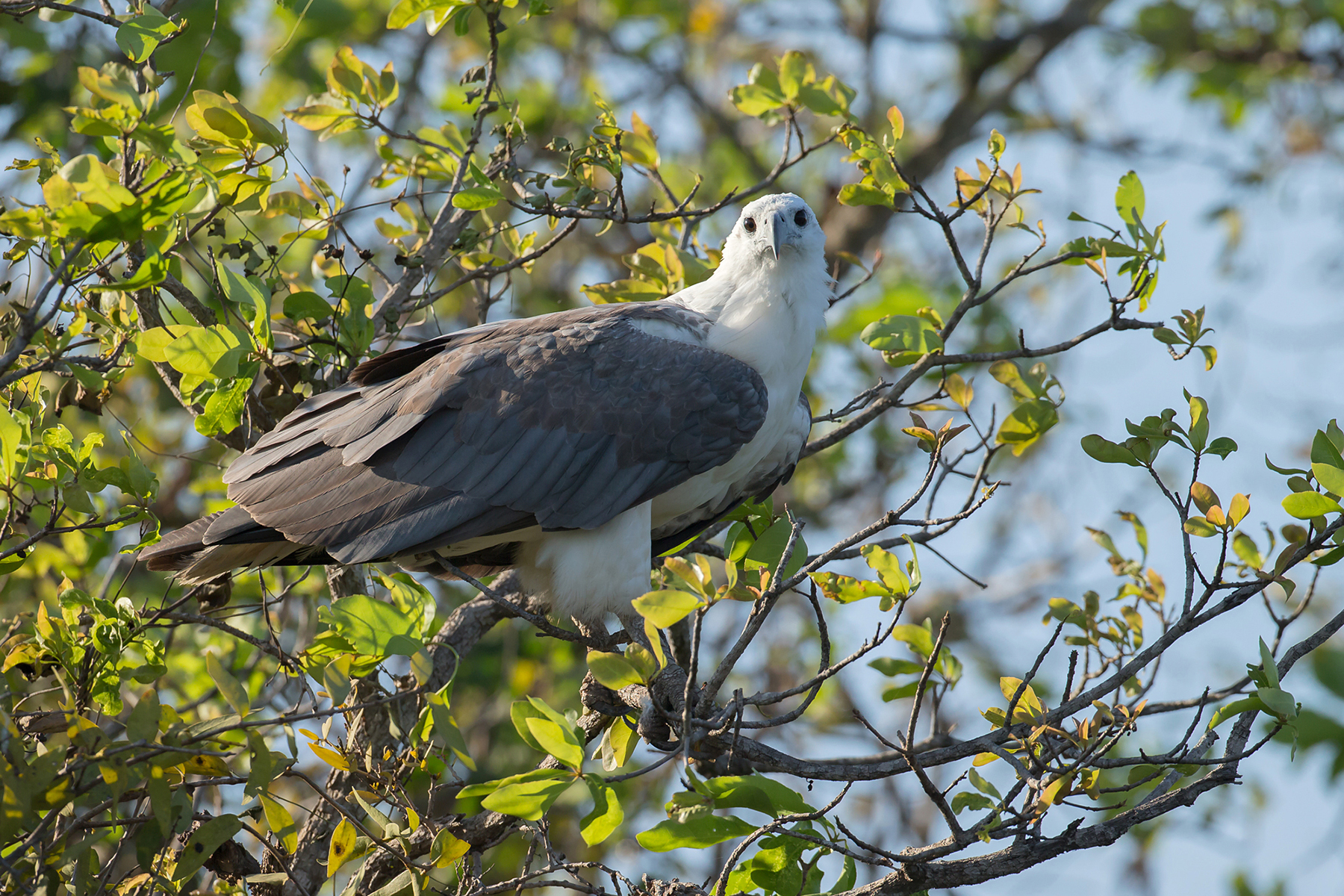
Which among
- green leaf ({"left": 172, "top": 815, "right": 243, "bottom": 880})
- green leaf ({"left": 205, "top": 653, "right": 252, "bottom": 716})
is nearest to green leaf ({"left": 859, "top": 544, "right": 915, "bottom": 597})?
green leaf ({"left": 205, "top": 653, "right": 252, "bottom": 716})

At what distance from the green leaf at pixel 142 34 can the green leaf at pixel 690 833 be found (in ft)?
7.12

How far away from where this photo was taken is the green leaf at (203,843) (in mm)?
2555

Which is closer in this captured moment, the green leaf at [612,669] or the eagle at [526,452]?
the green leaf at [612,669]

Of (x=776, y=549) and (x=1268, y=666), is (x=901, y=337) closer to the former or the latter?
(x=776, y=549)

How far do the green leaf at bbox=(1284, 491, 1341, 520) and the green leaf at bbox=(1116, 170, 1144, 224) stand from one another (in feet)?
3.31

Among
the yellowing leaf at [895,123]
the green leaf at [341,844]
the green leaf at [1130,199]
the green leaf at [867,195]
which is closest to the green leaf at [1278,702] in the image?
the green leaf at [1130,199]

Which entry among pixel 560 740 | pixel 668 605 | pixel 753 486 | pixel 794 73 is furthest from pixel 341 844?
pixel 794 73

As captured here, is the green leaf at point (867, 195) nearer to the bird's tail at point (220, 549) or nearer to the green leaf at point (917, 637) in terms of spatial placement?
the green leaf at point (917, 637)

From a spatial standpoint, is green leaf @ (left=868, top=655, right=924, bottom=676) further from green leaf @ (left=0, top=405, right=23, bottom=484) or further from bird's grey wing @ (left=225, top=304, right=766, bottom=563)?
green leaf @ (left=0, top=405, right=23, bottom=484)

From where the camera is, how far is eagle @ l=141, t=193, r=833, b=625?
3371 mm

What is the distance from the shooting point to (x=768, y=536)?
2936 millimetres

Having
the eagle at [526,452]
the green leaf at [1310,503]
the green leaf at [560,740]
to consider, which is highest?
the eagle at [526,452]

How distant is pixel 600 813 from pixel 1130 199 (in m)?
2.35

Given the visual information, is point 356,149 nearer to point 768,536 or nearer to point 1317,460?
point 768,536
